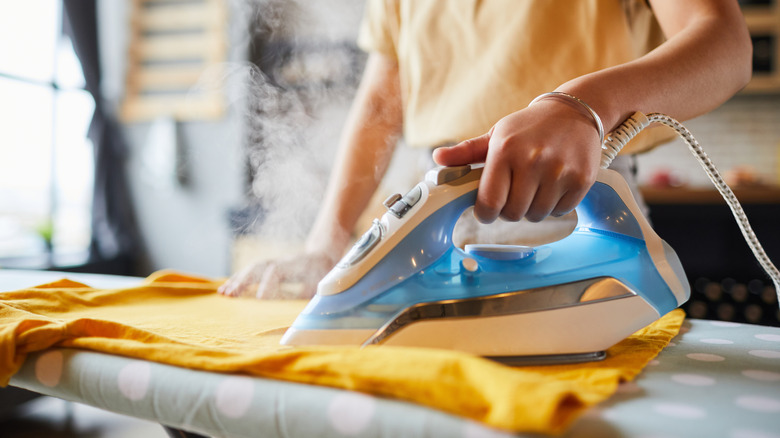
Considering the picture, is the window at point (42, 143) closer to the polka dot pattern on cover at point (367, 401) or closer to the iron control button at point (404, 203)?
the polka dot pattern on cover at point (367, 401)

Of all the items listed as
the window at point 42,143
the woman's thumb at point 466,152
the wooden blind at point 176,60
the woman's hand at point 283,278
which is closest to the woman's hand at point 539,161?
the woman's thumb at point 466,152

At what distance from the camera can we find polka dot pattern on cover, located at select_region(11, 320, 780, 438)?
384 mm

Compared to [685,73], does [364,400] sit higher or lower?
lower

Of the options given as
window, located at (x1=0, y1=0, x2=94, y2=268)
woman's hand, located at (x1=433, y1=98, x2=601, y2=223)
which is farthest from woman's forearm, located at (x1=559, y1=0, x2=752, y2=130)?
window, located at (x1=0, y1=0, x2=94, y2=268)

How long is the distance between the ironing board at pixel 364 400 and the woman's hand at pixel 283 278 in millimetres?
359

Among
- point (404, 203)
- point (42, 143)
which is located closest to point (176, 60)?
point (42, 143)

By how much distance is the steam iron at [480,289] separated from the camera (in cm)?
55

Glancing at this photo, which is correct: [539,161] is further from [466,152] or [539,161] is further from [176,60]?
[176,60]

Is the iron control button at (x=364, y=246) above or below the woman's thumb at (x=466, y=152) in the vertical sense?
below

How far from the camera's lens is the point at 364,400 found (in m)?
0.42

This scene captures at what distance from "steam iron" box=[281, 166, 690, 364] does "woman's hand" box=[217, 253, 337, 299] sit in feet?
1.09

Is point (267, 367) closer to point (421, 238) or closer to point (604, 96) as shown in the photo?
point (421, 238)

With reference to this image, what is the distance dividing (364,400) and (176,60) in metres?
3.81

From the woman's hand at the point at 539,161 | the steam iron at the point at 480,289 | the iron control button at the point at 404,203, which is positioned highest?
the woman's hand at the point at 539,161
